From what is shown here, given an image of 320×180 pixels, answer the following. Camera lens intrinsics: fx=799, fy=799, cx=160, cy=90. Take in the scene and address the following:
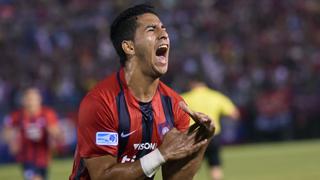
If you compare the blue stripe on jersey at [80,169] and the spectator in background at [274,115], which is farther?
the spectator in background at [274,115]

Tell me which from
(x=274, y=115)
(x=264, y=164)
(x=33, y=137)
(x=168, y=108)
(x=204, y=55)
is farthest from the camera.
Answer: (x=204, y=55)

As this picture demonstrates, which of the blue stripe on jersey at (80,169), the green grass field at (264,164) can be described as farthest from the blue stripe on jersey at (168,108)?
the green grass field at (264,164)

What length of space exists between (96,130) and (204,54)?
19.7 metres

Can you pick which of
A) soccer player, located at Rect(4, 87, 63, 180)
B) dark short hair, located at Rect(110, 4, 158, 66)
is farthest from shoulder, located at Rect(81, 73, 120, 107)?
soccer player, located at Rect(4, 87, 63, 180)

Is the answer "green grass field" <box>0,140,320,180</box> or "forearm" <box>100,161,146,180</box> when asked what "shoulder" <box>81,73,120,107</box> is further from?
"green grass field" <box>0,140,320,180</box>

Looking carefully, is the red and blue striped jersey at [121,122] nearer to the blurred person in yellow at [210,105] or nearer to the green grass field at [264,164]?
the blurred person in yellow at [210,105]

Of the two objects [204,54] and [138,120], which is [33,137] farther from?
[204,54]

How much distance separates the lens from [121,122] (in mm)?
5266

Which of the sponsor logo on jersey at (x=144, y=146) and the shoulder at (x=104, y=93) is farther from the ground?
the shoulder at (x=104, y=93)

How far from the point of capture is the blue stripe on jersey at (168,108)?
18.1ft

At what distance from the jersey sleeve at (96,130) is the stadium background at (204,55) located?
1603 centimetres

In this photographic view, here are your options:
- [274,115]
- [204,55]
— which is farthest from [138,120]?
[204,55]

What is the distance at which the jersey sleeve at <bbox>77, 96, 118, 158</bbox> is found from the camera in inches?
203

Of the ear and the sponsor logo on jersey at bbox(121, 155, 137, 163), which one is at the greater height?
the ear
